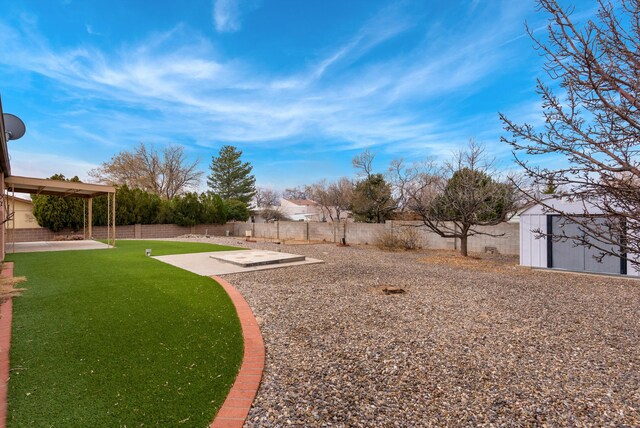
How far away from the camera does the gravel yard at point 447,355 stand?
2.61 m

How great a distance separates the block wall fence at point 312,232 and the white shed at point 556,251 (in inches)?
159

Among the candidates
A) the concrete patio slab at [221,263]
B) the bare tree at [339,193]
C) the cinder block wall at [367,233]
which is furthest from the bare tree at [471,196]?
the bare tree at [339,193]

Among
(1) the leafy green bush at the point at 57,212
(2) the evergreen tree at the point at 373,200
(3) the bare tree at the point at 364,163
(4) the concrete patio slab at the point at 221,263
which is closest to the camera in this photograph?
(4) the concrete patio slab at the point at 221,263

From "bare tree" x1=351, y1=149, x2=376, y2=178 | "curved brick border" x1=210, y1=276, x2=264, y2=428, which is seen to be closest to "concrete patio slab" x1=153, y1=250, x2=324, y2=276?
"curved brick border" x1=210, y1=276, x2=264, y2=428

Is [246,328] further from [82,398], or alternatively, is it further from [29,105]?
[29,105]

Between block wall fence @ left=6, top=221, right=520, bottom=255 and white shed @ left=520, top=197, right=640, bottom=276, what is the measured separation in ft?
13.2

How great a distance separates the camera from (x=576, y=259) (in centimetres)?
917

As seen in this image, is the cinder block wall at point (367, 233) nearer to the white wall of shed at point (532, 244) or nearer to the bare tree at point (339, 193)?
the white wall of shed at point (532, 244)

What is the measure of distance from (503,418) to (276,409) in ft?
5.77

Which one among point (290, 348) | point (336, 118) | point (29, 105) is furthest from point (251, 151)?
point (290, 348)

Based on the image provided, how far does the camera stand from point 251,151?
42219 millimetres

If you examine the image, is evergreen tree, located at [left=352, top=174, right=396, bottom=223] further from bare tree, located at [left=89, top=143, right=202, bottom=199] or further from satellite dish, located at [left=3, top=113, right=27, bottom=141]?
bare tree, located at [left=89, top=143, right=202, bottom=199]

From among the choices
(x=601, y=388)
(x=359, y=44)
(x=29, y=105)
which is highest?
(x=359, y=44)

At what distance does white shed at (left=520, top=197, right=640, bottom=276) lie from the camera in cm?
870
